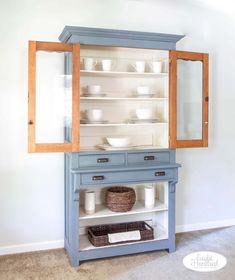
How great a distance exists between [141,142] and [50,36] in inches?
53.5

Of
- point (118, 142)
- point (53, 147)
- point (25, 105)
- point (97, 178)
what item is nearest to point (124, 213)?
point (97, 178)

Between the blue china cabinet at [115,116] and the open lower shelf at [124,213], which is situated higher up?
the blue china cabinet at [115,116]

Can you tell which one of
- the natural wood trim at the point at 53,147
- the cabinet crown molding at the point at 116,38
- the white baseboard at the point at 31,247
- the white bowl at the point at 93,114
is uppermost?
the cabinet crown molding at the point at 116,38

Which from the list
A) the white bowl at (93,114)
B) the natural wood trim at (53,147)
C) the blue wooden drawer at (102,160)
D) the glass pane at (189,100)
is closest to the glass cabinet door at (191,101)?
the glass pane at (189,100)

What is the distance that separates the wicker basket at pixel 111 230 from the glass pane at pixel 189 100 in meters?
0.98

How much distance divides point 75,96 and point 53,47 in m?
0.44

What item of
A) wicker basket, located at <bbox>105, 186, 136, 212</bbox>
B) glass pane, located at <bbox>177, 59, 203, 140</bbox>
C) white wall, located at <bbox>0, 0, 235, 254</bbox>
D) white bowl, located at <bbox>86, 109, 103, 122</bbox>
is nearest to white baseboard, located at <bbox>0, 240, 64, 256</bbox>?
white wall, located at <bbox>0, 0, 235, 254</bbox>

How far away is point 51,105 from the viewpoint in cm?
302

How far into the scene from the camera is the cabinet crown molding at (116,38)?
9.55ft

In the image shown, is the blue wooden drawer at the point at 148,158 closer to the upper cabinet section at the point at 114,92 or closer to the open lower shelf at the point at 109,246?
the upper cabinet section at the point at 114,92

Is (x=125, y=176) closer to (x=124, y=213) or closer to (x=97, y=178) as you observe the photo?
(x=97, y=178)

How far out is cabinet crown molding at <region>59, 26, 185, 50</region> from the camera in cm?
291

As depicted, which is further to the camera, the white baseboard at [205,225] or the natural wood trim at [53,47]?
the white baseboard at [205,225]

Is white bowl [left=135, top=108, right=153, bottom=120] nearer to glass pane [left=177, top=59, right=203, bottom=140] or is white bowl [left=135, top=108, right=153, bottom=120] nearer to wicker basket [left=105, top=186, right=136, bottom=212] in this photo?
glass pane [left=177, top=59, right=203, bottom=140]
